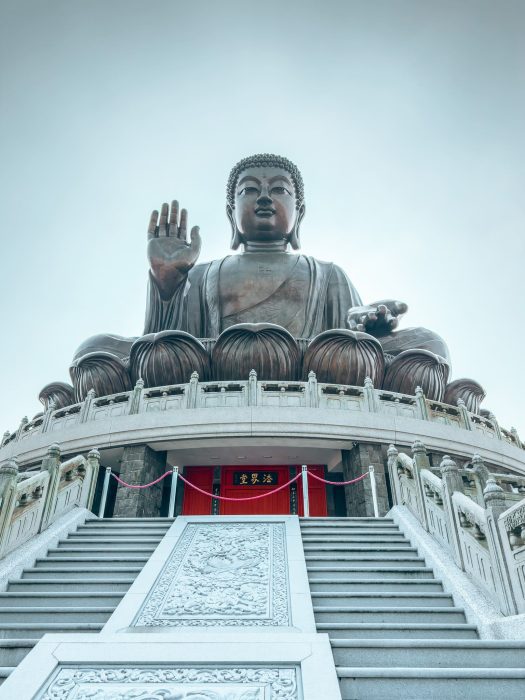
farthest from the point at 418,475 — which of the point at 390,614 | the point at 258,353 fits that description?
the point at 258,353

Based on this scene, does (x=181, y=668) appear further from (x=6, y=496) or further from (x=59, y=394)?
(x=59, y=394)

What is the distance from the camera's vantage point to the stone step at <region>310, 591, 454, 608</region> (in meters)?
3.80

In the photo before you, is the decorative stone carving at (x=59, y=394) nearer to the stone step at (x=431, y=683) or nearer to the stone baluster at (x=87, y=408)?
the stone baluster at (x=87, y=408)

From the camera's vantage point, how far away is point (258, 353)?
10133 millimetres

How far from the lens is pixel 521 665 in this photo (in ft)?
8.82

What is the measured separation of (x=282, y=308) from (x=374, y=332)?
2481 millimetres

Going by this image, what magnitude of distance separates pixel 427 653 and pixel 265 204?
43.1 feet

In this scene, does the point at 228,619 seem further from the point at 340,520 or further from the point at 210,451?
the point at 210,451

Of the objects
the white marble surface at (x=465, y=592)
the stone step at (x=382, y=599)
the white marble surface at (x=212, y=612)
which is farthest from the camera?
the stone step at (x=382, y=599)

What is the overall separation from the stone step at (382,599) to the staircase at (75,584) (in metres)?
1.51

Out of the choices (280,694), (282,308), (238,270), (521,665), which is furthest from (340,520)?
(238,270)

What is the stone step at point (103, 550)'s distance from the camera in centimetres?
489

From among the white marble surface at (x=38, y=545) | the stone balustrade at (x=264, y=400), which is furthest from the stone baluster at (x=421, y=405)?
the white marble surface at (x=38, y=545)

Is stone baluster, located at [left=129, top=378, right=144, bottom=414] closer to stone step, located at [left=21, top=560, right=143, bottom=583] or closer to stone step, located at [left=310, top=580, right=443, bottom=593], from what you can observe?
stone step, located at [left=21, top=560, right=143, bottom=583]
